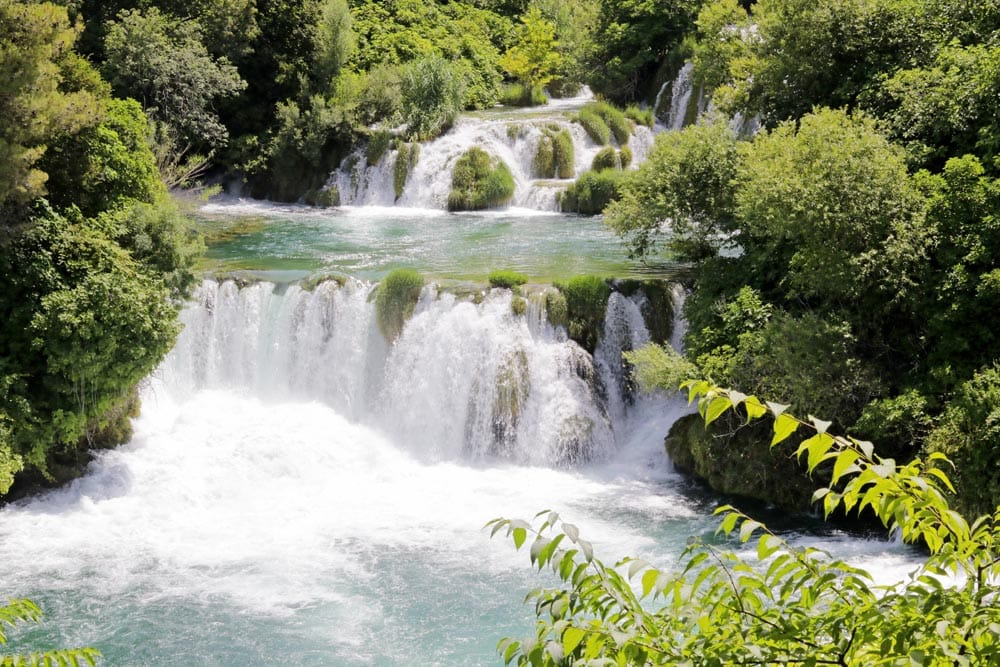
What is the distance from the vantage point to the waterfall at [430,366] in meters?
16.8

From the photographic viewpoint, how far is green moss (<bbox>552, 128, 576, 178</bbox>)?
2908 centimetres

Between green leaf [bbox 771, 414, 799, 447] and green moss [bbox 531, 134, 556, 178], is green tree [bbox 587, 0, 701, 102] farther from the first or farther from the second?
green leaf [bbox 771, 414, 799, 447]

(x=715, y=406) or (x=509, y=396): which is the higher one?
(x=715, y=406)

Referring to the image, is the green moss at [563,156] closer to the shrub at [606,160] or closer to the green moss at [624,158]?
the shrub at [606,160]

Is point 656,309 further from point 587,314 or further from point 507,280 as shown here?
point 507,280

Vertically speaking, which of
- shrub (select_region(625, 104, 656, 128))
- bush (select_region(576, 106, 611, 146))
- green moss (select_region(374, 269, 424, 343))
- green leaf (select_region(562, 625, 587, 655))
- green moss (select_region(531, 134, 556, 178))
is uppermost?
shrub (select_region(625, 104, 656, 128))

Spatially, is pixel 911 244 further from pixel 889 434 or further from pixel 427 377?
pixel 427 377

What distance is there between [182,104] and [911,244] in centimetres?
2209

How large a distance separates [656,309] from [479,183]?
486 inches

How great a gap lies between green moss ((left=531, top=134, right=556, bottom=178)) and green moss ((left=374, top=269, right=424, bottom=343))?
12.1 m

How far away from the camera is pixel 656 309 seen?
17.2 metres

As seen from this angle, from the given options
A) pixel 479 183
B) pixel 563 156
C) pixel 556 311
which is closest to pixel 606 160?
pixel 563 156

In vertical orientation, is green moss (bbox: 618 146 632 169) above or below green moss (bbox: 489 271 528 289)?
above

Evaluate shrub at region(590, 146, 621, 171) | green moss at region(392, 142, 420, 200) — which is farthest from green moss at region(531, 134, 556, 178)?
green moss at region(392, 142, 420, 200)
